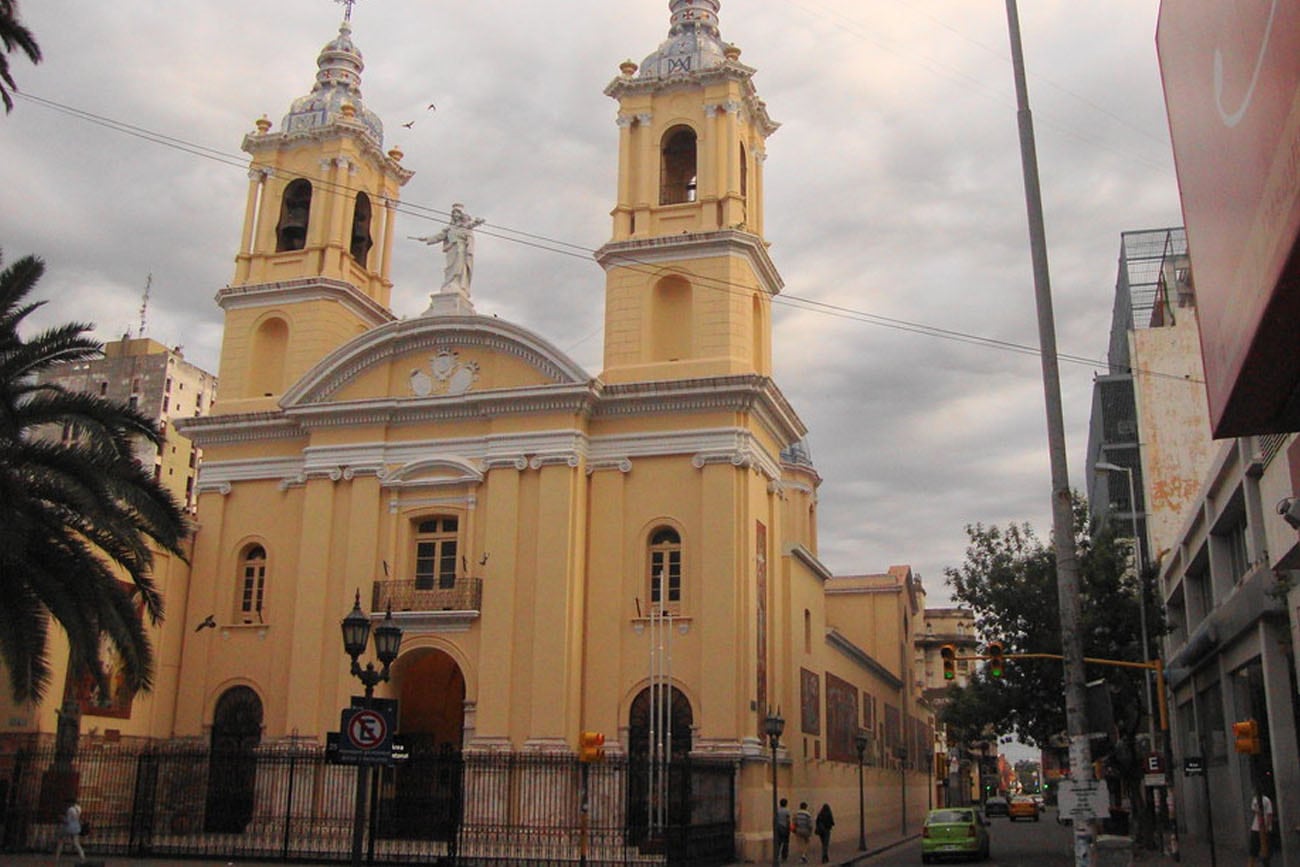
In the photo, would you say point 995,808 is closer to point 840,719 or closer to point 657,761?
point 840,719

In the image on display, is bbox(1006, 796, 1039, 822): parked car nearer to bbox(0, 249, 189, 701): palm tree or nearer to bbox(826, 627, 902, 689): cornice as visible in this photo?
bbox(826, 627, 902, 689): cornice

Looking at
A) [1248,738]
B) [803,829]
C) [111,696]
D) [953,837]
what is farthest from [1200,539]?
[111,696]

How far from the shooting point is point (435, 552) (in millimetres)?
32156

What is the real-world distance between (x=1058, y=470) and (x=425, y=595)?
67.8ft

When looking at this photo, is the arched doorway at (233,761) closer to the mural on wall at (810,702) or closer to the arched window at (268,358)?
the arched window at (268,358)

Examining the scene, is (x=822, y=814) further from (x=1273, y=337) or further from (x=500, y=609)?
(x=1273, y=337)

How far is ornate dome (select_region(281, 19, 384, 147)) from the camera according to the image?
37.3 metres

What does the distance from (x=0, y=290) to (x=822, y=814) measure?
21.1 meters

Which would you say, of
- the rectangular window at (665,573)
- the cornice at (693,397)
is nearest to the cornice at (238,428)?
the cornice at (693,397)

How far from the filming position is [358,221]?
38.2 metres

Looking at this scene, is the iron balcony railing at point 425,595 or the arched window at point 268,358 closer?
the iron balcony railing at point 425,595

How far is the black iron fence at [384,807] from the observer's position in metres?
24.5

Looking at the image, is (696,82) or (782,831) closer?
(782,831)

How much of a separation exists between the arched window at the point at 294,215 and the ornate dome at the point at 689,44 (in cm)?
1085
